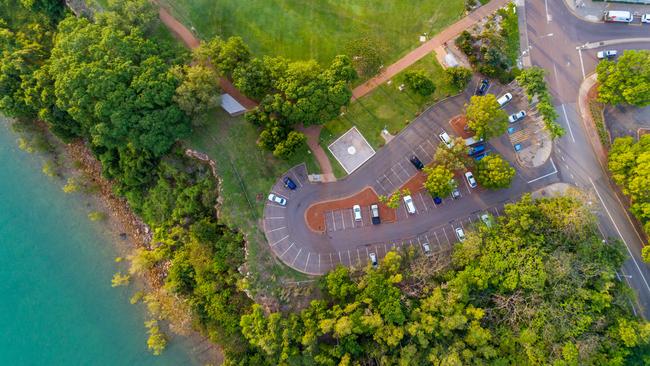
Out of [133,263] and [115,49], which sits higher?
[115,49]

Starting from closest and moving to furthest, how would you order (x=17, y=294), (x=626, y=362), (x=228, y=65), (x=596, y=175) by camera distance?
(x=626, y=362)
(x=228, y=65)
(x=596, y=175)
(x=17, y=294)

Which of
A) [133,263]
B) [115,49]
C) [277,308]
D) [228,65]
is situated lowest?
[277,308]

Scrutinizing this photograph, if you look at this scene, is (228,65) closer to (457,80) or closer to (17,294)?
(457,80)

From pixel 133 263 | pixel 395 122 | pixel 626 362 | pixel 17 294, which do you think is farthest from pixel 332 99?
pixel 17 294

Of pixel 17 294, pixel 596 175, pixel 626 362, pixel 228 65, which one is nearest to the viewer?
pixel 626 362

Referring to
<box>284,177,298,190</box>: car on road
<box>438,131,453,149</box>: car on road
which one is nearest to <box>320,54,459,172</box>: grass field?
<box>438,131,453,149</box>: car on road

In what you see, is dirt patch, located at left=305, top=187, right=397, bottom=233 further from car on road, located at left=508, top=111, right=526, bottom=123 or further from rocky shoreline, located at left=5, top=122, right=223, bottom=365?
rocky shoreline, located at left=5, top=122, right=223, bottom=365

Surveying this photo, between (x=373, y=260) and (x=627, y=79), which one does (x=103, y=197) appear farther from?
(x=627, y=79)
